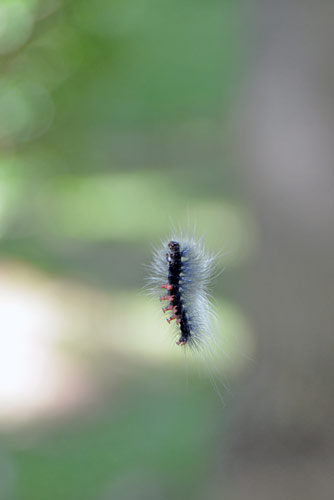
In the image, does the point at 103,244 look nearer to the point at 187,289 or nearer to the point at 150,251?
the point at 150,251

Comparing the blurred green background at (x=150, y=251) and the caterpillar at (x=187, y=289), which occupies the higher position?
the blurred green background at (x=150, y=251)

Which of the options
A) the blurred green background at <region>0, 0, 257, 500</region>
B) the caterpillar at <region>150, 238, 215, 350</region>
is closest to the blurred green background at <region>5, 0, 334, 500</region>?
the blurred green background at <region>0, 0, 257, 500</region>

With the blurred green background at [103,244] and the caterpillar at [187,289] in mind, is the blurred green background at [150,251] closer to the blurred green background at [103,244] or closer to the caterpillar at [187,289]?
the blurred green background at [103,244]

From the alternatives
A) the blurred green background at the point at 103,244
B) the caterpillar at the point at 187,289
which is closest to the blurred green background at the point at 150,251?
the blurred green background at the point at 103,244

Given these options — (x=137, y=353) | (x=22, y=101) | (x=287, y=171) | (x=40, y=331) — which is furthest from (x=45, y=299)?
(x=287, y=171)

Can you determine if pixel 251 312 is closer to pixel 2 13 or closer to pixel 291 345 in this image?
pixel 291 345

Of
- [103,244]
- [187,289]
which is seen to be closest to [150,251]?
[187,289]
